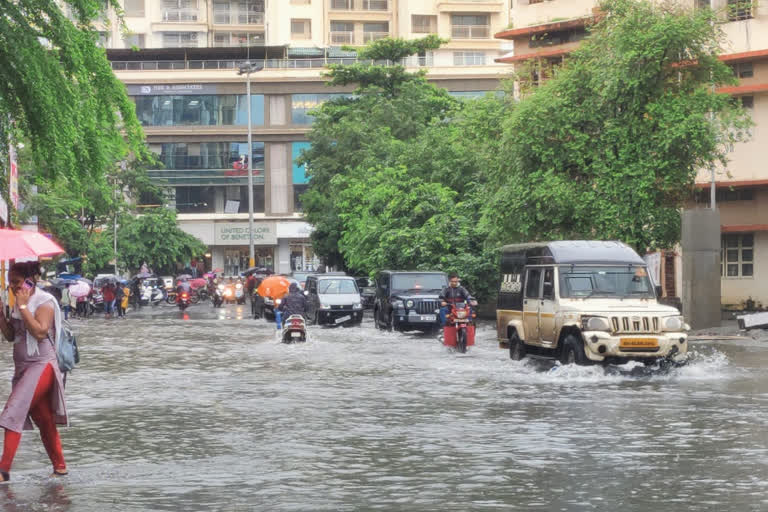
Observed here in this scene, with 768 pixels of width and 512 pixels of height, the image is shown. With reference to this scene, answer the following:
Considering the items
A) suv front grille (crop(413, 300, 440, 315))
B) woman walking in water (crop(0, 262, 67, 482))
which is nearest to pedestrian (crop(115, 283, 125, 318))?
suv front grille (crop(413, 300, 440, 315))

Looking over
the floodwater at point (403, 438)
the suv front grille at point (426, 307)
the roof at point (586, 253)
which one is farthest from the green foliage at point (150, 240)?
the roof at point (586, 253)

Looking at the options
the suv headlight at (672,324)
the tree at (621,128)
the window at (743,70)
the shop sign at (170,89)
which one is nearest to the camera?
the suv headlight at (672,324)

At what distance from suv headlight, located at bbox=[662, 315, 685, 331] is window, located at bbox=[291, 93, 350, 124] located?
243ft

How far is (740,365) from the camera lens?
80.4ft

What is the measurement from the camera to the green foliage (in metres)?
79.7

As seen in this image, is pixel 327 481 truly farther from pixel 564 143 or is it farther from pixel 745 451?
pixel 564 143

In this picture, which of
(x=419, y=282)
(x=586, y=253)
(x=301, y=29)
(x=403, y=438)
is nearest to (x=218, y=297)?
(x=419, y=282)

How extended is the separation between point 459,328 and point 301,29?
72.0 m

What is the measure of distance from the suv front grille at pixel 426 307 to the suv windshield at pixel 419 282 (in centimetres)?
131

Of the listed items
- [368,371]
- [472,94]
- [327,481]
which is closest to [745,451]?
[327,481]

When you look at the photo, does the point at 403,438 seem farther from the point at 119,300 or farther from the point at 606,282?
the point at 119,300

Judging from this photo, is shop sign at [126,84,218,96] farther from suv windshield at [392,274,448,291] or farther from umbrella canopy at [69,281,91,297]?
suv windshield at [392,274,448,291]

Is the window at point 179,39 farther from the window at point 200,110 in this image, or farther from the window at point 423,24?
the window at point 423,24

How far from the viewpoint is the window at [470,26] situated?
98938 mm
